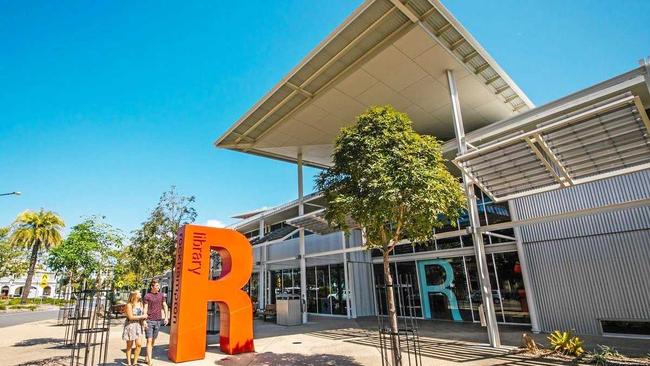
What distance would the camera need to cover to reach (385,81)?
498 inches

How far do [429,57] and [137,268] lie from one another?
12500 millimetres

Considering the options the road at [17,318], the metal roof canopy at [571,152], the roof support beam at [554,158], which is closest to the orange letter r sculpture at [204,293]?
the metal roof canopy at [571,152]

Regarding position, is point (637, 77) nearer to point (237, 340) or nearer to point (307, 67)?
point (307, 67)

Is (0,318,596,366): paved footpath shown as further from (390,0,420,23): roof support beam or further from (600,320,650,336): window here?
(390,0,420,23): roof support beam

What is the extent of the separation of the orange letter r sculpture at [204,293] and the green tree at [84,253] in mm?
4138

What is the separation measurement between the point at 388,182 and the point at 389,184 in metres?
0.04

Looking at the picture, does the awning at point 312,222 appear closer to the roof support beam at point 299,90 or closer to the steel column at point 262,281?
the roof support beam at point 299,90

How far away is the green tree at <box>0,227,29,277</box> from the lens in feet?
111

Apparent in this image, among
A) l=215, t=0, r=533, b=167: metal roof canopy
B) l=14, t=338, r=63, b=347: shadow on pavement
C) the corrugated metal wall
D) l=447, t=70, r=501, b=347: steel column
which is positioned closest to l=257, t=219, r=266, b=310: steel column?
l=215, t=0, r=533, b=167: metal roof canopy

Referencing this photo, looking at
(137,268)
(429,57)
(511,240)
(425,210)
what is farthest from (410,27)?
(137,268)

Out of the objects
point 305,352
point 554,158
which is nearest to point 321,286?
point 305,352

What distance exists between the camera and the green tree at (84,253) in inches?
412

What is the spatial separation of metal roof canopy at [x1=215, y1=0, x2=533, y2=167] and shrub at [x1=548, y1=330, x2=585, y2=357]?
862 centimetres

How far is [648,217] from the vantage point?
9.13 m
